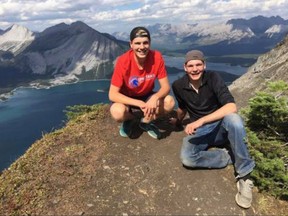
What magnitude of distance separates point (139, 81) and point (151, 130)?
1.99 metres

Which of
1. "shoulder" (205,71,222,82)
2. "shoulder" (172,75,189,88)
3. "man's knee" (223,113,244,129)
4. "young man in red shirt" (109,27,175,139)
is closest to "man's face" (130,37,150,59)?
"young man in red shirt" (109,27,175,139)

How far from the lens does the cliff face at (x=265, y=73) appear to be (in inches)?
762

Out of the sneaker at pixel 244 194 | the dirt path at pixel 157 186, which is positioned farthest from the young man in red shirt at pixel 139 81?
the sneaker at pixel 244 194

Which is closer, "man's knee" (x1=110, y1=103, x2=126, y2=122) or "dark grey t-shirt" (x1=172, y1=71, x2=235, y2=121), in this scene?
"dark grey t-shirt" (x1=172, y1=71, x2=235, y2=121)

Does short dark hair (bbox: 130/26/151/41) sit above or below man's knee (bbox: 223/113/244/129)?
above

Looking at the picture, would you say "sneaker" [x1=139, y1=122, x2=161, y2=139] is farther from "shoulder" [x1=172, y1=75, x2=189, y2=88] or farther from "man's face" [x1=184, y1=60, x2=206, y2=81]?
"man's face" [x1=184, y1=60, x2=206, y2=81]

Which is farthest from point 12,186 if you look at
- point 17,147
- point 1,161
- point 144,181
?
point 17,147

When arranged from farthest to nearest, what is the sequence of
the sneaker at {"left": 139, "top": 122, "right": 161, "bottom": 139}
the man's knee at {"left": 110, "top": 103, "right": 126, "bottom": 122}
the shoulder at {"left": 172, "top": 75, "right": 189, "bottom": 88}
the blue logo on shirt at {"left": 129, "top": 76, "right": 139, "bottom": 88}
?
the sneaker at {"left": 139, "top": 122, "right": 161, "bottom": 139}
the blue logo on shirt at {"left": 129, "top": 76, "right": 139, "bottom": 88}
the man's knee at {"left": 110, "top": 103, "right": 126, "bottom": 122}
the shoulder at {"left": 172, "top": 75, "right": 189, "bottom": 88}

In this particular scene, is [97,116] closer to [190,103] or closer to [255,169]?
[190,103]

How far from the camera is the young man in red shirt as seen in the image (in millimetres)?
9297

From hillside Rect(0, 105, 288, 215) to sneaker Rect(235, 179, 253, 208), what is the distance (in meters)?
0.18

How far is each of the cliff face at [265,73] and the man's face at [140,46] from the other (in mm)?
8949

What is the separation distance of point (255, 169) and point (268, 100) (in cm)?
176

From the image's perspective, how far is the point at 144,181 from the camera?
9.02 metres
